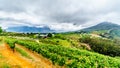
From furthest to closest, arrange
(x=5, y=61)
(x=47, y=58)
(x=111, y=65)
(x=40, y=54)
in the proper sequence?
1. (x=40, y=54)
2. (x=47, y=58)
3. (x=111, y=65)
4. (x=5, y=61)

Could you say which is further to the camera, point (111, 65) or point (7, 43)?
point (7, 43)

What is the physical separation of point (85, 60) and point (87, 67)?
9.54 ft

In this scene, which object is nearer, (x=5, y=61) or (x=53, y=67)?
(x=5, y=61)

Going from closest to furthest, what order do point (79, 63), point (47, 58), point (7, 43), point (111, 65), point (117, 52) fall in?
point (79, 63), point (111, 65), point (47, 58), point (7, 43), point (117, 52)

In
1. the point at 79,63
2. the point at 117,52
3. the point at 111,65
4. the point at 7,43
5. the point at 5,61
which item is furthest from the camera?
the point at 117,52

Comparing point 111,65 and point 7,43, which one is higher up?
point 7,43

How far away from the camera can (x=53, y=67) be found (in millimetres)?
44688

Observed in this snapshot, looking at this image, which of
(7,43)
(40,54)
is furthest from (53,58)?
(7,43)

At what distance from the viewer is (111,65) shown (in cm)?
4612

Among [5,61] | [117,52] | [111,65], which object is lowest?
[117,52]

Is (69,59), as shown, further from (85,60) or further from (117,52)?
(117,52)

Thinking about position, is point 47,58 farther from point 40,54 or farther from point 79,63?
point 79,63

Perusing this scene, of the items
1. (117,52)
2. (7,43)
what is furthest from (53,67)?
(117,52)

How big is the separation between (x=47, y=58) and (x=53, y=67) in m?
6.59
